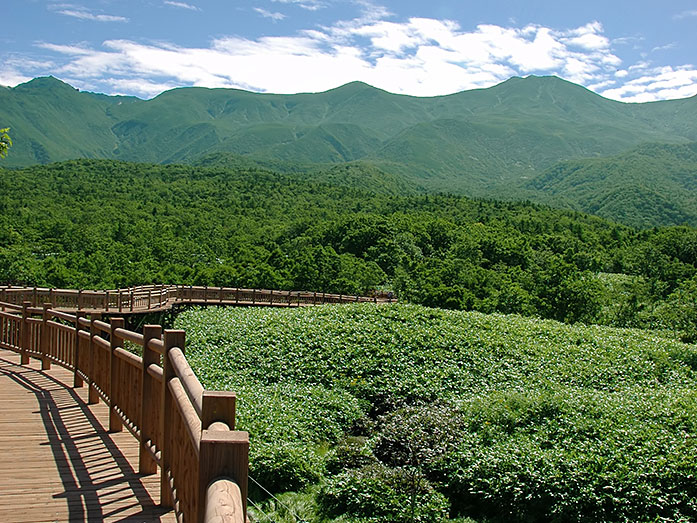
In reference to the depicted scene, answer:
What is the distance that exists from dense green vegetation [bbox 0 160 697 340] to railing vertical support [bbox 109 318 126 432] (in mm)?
21411

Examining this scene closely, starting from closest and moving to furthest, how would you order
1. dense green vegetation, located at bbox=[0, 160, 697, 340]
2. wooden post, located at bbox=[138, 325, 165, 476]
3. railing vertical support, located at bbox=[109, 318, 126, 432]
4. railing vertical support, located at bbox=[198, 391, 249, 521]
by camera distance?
railing vertical support, located at bbox=[198, 391, 249, 521], wooden post, located at bbox=[138, 325, 165, 476], railing vertical support, located at bbox=[109, 318, 126, 432], dense green vegetation, located at bbox=[0, 160, 697, 340]

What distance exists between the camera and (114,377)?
6777mm

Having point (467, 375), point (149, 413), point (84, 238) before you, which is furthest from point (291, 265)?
point (149, 413)

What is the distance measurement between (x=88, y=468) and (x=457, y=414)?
24.7 feet

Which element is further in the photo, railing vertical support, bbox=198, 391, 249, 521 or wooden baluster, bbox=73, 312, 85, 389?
wooden baluster, bbox=73, 312, 85, 389

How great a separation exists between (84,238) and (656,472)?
65931 millimetres

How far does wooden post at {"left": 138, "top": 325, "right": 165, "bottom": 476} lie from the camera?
16.8 feet

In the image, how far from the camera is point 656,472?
9.00 m

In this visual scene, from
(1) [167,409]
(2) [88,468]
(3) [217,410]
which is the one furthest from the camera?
(2) [88,468]

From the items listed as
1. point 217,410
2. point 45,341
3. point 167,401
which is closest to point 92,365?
point 45,341

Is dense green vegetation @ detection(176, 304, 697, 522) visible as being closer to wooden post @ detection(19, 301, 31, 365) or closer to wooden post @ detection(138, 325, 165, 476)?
wooden post @ detection(19, 301, 31, 365)

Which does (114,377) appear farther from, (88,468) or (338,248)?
(338,248)

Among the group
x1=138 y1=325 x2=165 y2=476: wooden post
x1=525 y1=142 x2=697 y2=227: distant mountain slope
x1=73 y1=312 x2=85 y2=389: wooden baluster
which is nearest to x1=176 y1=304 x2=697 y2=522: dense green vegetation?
x1=73 y1=312 x2=85 y2=389: wooden baluster

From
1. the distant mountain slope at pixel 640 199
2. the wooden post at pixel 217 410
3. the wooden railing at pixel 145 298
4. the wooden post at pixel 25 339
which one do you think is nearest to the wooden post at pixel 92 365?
the wooden post at pixel 25 339
